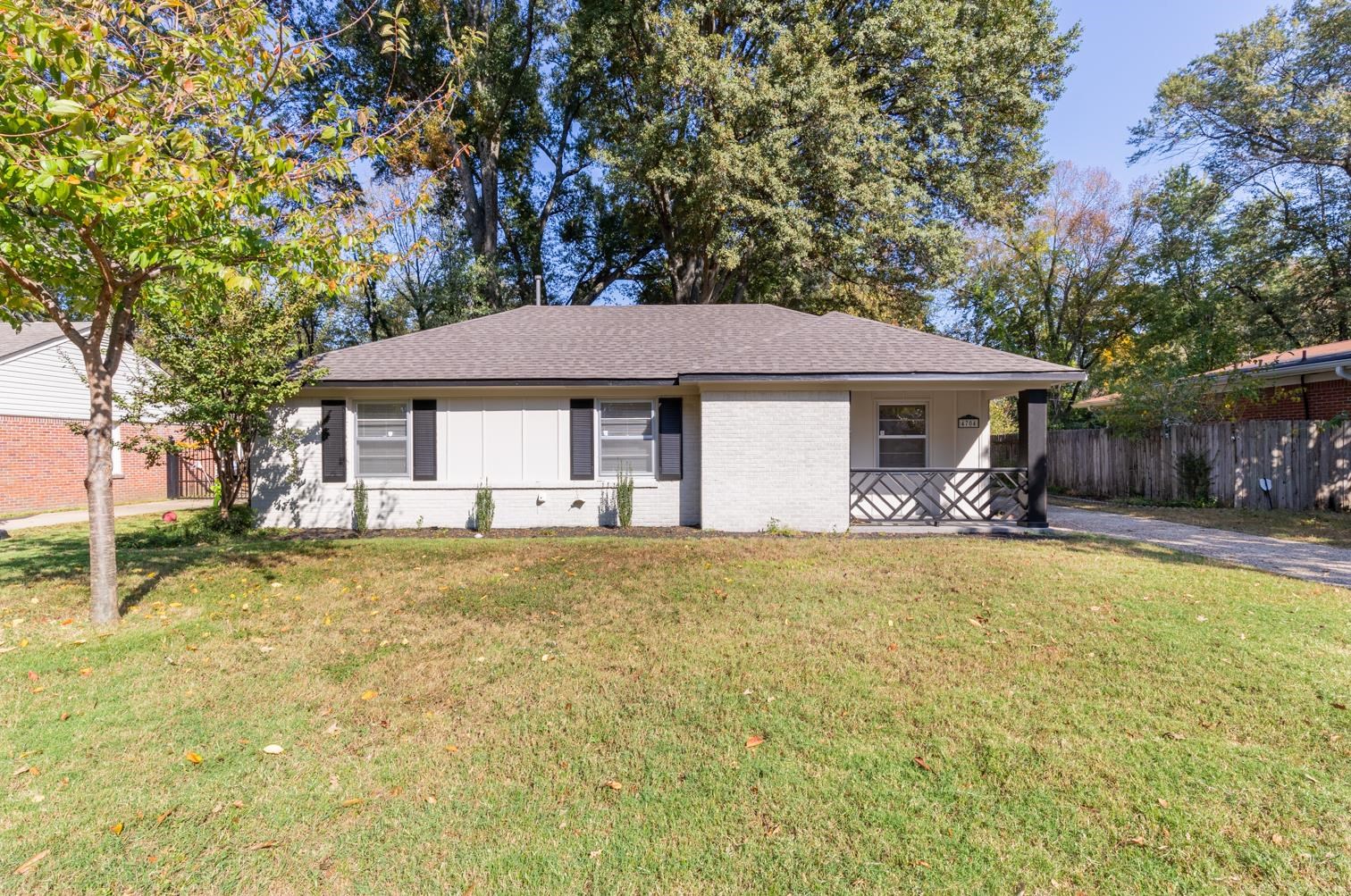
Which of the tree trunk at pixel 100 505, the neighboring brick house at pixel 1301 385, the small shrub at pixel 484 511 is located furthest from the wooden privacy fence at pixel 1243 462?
the tree trunk at pixel 100 505

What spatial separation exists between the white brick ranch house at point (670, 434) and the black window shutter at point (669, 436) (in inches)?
0.9

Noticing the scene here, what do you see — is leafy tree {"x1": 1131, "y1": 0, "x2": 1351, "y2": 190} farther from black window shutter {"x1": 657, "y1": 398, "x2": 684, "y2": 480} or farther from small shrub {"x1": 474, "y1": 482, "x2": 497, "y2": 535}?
small shrub {"x1": 474, "y1": 482, "x2": 497, "y2": 535}

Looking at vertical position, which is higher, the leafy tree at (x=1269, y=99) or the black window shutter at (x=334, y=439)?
the leafy tree at (x=1269, y=99)

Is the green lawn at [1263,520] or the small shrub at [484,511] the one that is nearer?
the green lawn at [1263,520]

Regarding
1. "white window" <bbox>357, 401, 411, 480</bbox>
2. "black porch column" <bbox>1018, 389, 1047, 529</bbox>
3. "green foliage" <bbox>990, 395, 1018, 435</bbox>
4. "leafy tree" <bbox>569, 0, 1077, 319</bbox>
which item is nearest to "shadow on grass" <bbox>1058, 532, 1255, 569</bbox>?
"black porch column" <bbox>1018, 389, 1047, 529</bbox>

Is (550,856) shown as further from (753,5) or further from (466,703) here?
(753,5)

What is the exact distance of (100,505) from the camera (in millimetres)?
5379

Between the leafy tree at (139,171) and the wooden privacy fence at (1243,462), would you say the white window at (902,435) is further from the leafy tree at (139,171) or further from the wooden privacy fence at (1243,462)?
the leafy tree at (139,171)

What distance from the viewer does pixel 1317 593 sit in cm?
623

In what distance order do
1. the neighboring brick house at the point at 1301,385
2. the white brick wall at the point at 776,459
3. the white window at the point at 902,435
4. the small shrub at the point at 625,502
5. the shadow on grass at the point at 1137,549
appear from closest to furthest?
the shadow on grass at the point at 1137,549 → the white brick wall at the point at 776,459 → the small shrub at the point at 625,502 → the white window at the point at 902,435 → the neighboring brick house at the point at 1301,385

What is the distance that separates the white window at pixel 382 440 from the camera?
1082 cm

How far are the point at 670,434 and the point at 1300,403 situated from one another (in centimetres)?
1546

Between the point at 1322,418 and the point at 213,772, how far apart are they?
20497mm

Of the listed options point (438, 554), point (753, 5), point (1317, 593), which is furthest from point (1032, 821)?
point (753, 5)
